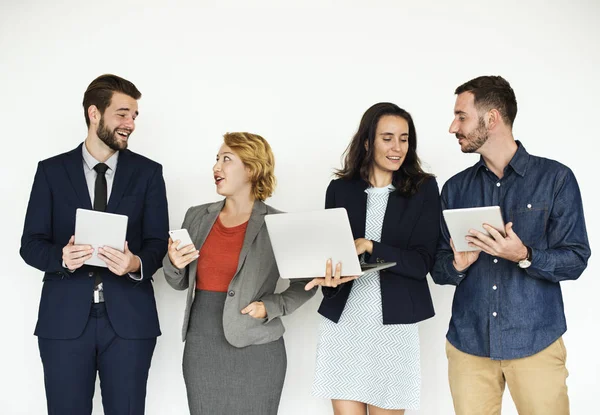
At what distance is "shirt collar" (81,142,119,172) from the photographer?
319 cm

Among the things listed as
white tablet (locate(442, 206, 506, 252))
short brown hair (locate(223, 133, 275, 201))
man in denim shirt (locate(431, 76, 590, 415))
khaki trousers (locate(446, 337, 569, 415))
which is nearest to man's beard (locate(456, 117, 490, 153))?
man in denim shirt (locate(431, 76, 590, 415))

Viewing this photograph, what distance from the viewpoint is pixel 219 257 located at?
10.0 ft

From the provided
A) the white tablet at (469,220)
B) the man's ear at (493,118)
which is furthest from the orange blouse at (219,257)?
the man's ear at (493,118)

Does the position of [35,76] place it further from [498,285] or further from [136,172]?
[498,285]

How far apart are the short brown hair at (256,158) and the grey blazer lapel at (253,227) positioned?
0.07 m

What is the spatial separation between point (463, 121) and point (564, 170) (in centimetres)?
46

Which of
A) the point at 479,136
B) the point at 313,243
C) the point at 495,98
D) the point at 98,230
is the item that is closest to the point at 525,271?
the point at 479,136

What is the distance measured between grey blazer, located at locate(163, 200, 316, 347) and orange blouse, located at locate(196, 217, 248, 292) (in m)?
0.03

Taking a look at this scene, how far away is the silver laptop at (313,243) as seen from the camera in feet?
8.47

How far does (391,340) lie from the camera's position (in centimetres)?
286

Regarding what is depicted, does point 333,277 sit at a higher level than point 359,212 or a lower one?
lower

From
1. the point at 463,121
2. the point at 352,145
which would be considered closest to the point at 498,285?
the point at 463,121

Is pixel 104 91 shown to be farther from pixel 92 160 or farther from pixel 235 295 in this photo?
pixel 235 295

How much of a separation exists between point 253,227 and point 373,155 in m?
0.65
